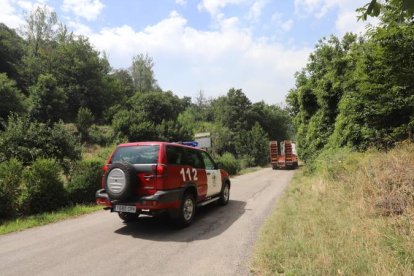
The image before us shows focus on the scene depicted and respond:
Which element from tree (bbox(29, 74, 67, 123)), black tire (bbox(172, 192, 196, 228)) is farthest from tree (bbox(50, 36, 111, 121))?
black tire (bbox(172, 192, 196, 228))

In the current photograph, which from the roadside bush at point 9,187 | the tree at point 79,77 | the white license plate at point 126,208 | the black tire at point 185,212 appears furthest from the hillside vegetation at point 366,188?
the tree at point 79,77

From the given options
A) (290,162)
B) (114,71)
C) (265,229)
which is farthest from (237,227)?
(114,71)

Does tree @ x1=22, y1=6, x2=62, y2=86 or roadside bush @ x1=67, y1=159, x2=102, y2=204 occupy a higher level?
tree @ x1=22, y1=6, x2=62, y2=86

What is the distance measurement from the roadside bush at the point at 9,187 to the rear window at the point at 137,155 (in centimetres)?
329

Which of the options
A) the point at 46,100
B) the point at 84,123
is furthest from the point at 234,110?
the point at 46,100

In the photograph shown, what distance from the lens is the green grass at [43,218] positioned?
7.56 m

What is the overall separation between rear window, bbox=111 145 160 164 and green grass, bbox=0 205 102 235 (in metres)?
2.56

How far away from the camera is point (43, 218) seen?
27.6ft

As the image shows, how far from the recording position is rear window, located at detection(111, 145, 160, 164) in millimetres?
7145

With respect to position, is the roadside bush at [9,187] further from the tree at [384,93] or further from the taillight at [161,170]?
the tree at [384,93]

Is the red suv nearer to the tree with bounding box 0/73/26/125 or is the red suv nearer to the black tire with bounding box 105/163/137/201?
the black tire with bounding box 105/163/137/201

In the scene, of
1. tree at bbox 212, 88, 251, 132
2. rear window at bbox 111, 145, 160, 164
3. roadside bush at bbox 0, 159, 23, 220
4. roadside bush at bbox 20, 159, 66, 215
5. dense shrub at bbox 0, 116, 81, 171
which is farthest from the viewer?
tree at bbox 212, 88, 251, 132

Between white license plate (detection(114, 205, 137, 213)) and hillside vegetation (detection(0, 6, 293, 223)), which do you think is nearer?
white license plate (detection(114, 205, 137, 213))

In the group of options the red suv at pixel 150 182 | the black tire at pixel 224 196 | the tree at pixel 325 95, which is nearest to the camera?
the red suv at pixel 150 182
